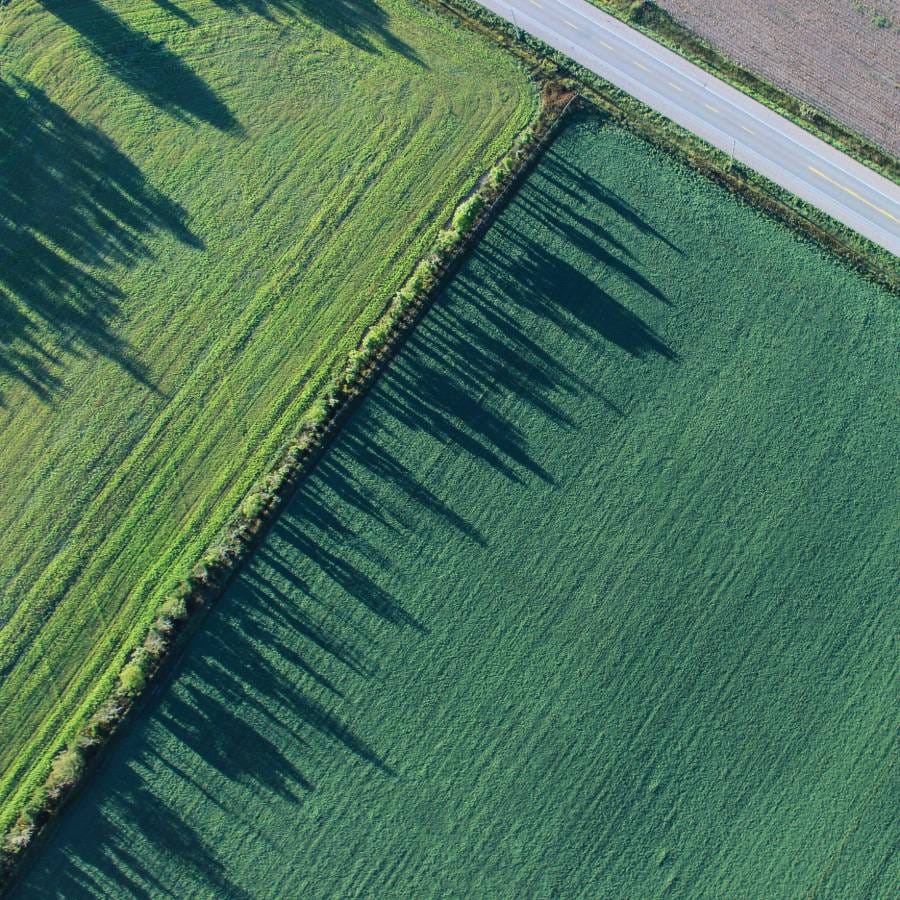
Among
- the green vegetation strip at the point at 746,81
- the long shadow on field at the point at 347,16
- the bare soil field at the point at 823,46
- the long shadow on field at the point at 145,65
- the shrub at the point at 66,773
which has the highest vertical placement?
the bare soil field at the point at 823,46

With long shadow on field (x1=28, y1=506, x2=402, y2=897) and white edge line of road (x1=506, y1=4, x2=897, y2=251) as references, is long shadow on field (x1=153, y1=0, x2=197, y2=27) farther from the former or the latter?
long shadow on field (x1=28, y1=506, x2=402, y2=897)

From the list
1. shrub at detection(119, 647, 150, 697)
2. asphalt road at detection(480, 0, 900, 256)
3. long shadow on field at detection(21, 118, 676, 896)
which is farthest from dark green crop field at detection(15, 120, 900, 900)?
asphalt road at detection(480, 0, 900, 256)

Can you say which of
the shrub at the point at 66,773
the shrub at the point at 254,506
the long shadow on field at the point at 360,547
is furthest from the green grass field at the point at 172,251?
the long shadow on field at the point at 360,547

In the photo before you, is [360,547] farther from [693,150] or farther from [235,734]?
[693,150]

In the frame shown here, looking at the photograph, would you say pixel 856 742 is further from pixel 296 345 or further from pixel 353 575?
pixel 296 345

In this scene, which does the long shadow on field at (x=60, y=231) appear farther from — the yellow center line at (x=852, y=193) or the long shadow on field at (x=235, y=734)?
the yellow center line at (x=852, y=193)
